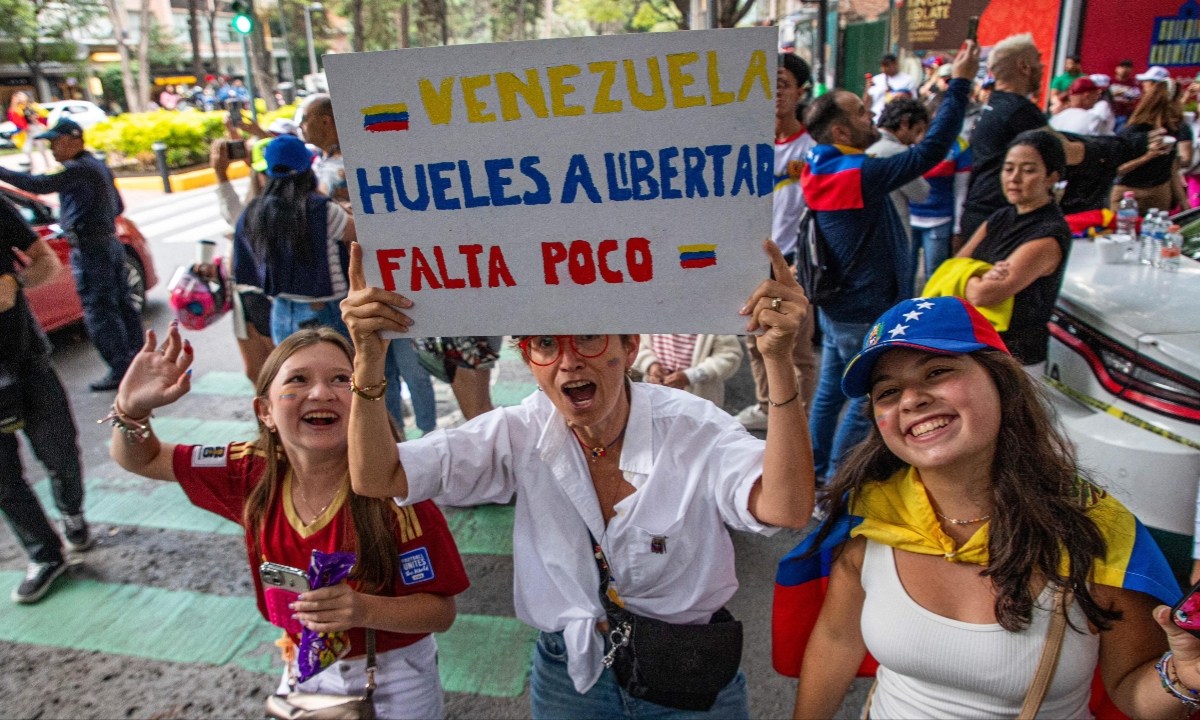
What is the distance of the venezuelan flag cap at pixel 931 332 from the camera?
62.4 inches

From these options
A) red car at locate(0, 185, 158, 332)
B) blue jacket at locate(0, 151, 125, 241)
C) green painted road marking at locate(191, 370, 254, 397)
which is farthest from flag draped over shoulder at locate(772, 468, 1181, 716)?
red car at locate(0, 185, 158, 332)

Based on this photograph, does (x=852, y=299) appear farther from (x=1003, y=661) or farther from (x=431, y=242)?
(x=431, y=242)

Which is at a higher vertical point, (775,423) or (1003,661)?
(775,423)

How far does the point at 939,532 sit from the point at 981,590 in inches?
5.3

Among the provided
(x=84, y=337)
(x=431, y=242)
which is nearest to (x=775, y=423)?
(x=431, y=242)

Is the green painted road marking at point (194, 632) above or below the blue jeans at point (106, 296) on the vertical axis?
below

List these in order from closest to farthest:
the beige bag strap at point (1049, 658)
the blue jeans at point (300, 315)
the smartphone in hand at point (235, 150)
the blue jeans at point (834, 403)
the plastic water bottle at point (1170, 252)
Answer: the beige bag strap at point (1049, 658)
the plastic water bottle at point (1170, 252)
the blue jeans at point (834, 403)
the blue jeans at point (300, 315)
the smartphone in hand at point (235, 150)

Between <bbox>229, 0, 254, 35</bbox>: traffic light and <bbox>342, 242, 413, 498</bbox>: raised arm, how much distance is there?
9.52 meters

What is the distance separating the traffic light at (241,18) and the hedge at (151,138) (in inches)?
303

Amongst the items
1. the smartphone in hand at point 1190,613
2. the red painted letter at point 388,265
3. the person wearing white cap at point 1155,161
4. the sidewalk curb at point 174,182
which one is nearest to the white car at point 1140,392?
the smartphone in hand at point 1190,613

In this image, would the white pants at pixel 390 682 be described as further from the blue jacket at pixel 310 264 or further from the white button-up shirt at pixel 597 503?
the blue jacket at pixel 310 264

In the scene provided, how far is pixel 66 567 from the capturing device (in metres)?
3.99

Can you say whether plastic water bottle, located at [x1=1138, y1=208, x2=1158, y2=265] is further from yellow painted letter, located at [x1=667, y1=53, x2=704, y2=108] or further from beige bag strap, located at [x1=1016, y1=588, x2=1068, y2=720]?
yellow painted letter, located at [x1=667, y1=53, x2=704, y2=108]

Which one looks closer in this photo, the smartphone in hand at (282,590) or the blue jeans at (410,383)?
the smartphone in hand at (282,590)
